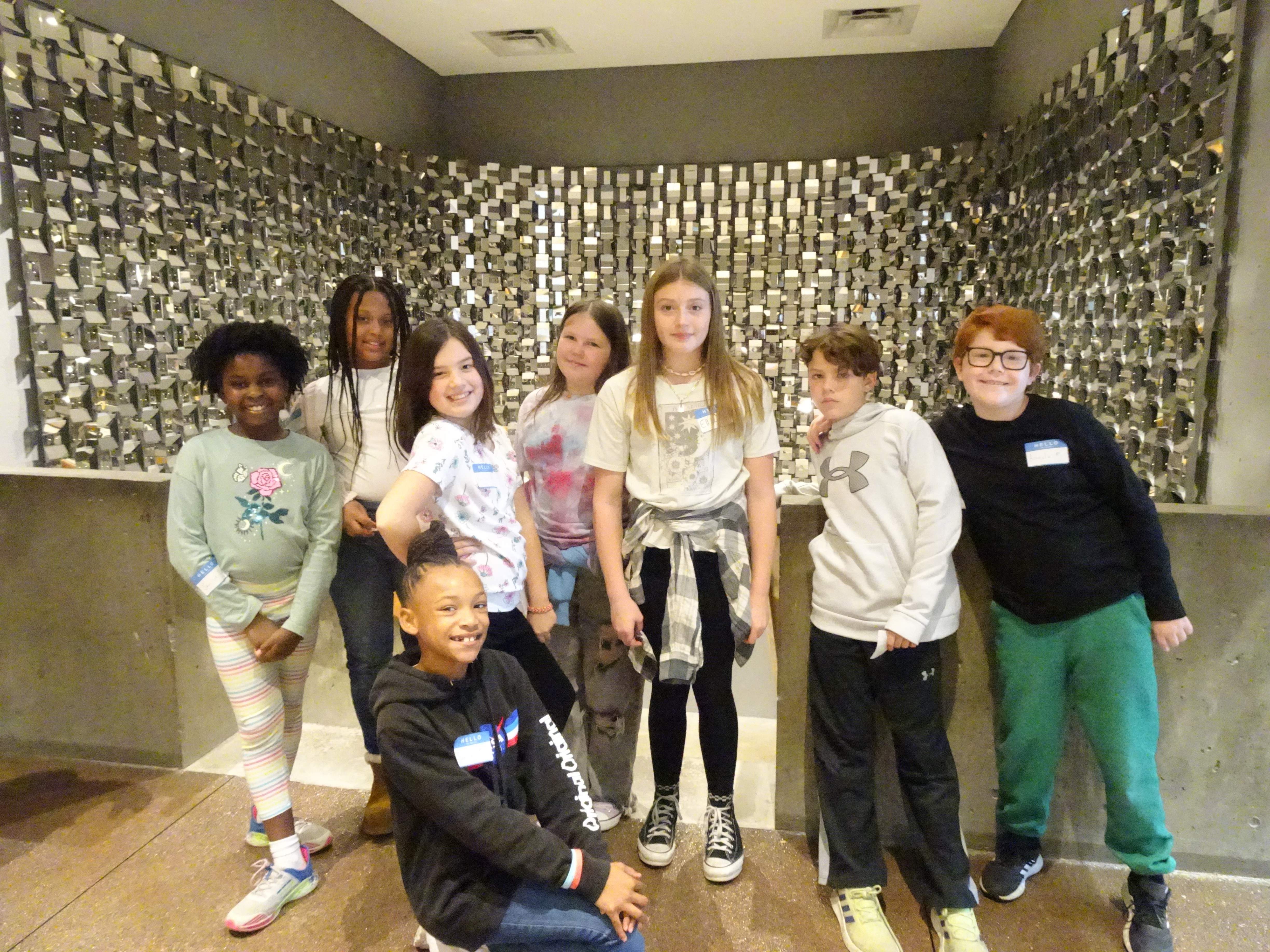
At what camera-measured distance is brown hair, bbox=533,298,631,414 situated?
6.15 ft

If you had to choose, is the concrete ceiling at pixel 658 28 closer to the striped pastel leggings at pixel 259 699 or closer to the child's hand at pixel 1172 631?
the striped pastel leggings at pixel 259 699

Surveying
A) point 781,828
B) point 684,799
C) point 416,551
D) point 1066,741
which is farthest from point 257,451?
point 1066,741

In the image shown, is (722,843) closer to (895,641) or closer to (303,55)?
(895,641)

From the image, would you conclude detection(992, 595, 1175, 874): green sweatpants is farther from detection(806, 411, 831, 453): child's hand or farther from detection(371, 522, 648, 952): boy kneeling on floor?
detection(371, 522, 648, 952): boy kneeling on floor

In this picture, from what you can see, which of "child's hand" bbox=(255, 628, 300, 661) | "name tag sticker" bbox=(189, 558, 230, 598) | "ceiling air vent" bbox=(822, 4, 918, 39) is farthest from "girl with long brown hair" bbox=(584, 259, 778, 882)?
"ceiling air vent" bbox=(822, 4, 918, 39)

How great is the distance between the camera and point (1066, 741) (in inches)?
70.7

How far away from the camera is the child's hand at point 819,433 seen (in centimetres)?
174

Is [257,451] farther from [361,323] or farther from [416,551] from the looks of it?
[416,551]

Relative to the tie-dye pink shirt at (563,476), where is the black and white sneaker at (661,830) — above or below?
below

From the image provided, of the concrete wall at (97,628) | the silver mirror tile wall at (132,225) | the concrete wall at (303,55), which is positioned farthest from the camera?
the concrete wall at (303,55)

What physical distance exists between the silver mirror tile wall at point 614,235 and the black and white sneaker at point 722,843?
1.41 metres

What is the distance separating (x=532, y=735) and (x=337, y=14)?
3.89 metres

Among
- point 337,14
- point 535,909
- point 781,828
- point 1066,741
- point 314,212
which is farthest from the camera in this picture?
point 337,14

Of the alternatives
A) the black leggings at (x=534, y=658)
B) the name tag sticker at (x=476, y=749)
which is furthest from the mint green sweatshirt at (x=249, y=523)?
the name tag sticker at (x=476, y=749)
